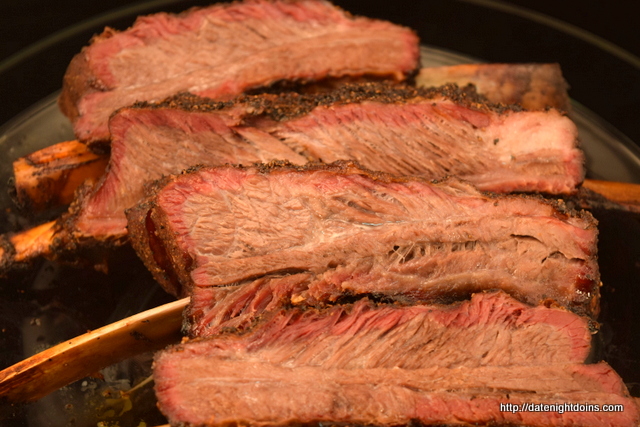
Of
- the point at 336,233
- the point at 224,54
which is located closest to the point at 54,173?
the point at 224,54

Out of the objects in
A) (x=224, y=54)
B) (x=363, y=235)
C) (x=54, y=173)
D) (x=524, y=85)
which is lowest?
(x=363, y=235)

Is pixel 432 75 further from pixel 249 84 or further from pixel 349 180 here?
pixel 349 180

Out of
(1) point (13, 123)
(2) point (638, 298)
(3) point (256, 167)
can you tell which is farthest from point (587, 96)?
(1) point (13, 123)

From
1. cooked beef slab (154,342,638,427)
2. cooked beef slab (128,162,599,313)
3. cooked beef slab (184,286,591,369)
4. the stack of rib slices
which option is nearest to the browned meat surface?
the stack of rib slices

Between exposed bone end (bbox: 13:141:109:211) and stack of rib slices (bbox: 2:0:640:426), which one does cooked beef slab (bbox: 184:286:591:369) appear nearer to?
stack of rib slices (bbox: 2:0:640:426)

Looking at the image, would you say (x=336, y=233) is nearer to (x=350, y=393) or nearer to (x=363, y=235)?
(x=363, y=235)
